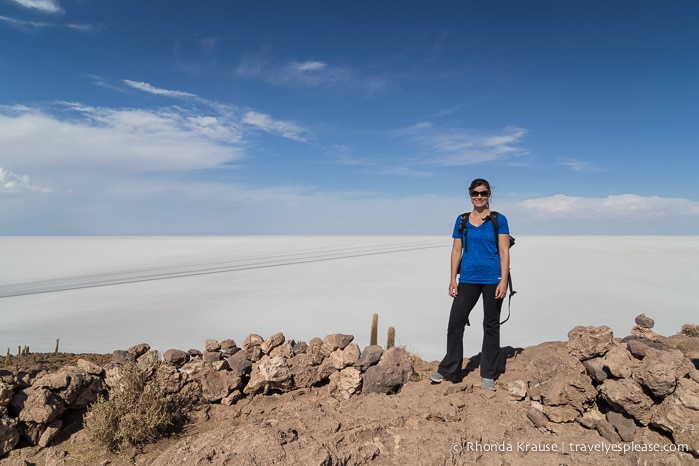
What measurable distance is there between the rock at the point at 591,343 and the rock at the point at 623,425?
764mm

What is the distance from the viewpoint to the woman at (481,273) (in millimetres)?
4395

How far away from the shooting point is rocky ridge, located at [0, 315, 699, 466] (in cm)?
344

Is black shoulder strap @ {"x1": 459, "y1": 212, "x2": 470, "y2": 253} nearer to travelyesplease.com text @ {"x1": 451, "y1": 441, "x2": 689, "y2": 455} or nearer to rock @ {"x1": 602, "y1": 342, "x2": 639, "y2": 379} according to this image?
rock @ {"x1": 602, "y1": 342, "x2": 639, "y2": 379}

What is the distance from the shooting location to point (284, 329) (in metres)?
12.8

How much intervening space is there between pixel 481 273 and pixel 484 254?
0.21 m

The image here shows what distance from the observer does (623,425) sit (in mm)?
3592

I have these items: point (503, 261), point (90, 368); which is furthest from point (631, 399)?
point (90, 368)

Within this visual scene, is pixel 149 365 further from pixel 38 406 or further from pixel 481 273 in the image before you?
pixel 481 273

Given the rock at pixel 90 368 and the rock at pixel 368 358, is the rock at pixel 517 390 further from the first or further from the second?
the rock at pixel 90 368

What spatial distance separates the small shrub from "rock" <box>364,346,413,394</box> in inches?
85.9

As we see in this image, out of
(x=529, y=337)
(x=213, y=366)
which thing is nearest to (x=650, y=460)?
(x=213, y=366)

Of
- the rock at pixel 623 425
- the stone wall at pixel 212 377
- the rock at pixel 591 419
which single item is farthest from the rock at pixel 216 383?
the rock at pixel 623 425

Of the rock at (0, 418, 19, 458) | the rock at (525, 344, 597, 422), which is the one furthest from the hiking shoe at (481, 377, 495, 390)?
the rock at (0, 418, 19, 458)

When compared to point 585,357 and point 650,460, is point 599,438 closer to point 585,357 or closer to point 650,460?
point 650,460
